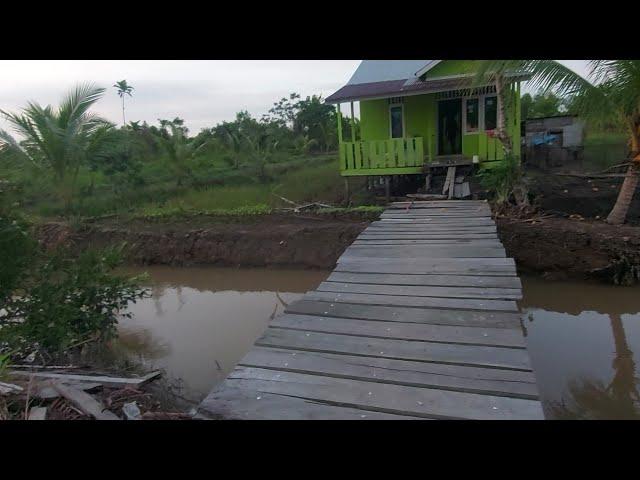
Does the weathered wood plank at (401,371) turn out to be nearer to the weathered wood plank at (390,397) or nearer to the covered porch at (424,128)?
the weathered wood plank at (390,397)

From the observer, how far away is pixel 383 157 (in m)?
10.3

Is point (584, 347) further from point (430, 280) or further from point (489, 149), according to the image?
point (489, 149)

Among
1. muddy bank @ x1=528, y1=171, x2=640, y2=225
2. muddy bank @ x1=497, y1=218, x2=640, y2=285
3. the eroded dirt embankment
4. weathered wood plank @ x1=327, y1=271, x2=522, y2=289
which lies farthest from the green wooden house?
weathered wood plank @ x1=327, y1=271, x2=522, y2=289

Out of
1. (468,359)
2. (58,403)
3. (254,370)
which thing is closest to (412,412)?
(468,359)

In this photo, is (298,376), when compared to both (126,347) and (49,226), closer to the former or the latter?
(126,347)

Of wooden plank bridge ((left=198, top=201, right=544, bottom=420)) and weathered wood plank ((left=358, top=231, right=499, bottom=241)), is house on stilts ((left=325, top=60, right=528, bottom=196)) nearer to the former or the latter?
weathered wood plank ((left=358, top=231, right=499, bottom=241))

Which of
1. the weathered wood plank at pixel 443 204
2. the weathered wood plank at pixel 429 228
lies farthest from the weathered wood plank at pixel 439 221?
the weathered wood plank at pixel 443 204

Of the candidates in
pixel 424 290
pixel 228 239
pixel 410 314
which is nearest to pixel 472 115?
pixel 228 239

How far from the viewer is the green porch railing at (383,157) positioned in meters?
10.1

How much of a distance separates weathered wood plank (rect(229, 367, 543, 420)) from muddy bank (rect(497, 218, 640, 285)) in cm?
550

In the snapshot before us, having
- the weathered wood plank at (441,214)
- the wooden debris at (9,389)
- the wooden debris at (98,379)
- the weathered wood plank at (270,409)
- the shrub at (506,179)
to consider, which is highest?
the shrub at (506,179)

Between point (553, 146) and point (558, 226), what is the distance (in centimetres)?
556

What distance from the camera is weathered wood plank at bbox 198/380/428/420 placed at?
7.30 ft

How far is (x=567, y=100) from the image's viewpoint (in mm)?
7559
